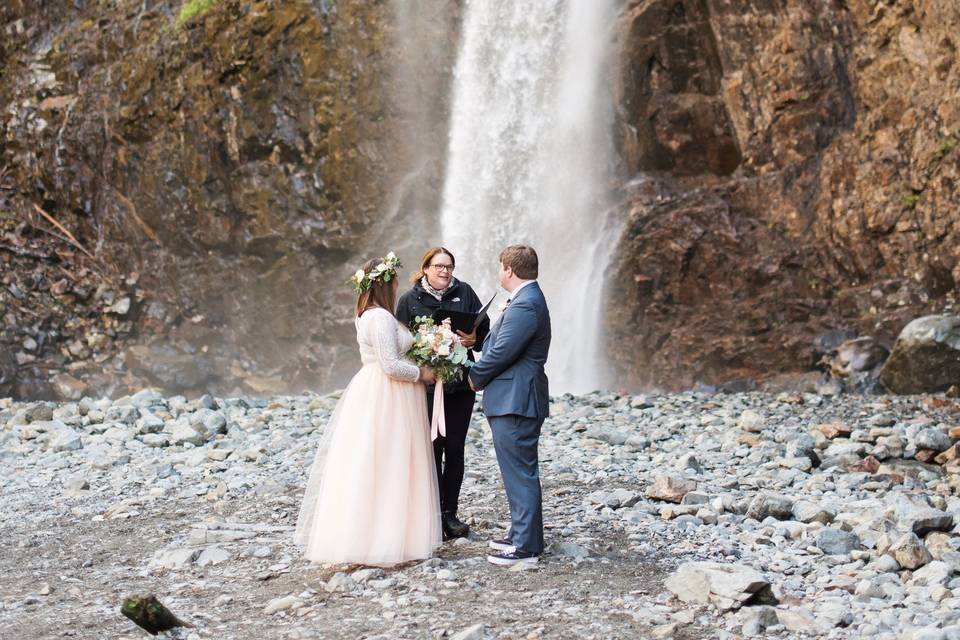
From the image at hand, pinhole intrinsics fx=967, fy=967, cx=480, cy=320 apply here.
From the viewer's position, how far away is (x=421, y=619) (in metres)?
5.20

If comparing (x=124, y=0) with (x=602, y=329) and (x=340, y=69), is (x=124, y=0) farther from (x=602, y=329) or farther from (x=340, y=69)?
(x=602, y=329)

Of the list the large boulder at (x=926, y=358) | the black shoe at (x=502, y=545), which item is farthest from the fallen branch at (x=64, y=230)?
the black shoe at (x=502, y=545)

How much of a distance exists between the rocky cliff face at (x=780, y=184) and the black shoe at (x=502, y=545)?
38.9ft

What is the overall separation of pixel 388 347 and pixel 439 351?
0.33 meters

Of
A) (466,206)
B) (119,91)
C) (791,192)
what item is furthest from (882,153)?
(119,91)

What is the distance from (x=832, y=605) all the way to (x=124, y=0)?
2408cm

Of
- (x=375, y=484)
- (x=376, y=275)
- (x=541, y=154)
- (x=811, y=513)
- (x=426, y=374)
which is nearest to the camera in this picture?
(x=375, y=484)

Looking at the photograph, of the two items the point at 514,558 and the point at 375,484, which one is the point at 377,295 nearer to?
the point at 375,484

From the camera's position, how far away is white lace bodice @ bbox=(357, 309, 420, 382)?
20.2 feet

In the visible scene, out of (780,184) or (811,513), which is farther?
(780,184)

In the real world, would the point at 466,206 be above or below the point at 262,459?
above

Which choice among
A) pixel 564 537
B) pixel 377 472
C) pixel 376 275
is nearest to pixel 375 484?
pixel 377 472

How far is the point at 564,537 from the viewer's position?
6.75m

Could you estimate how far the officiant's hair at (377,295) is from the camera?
627 centimetres
